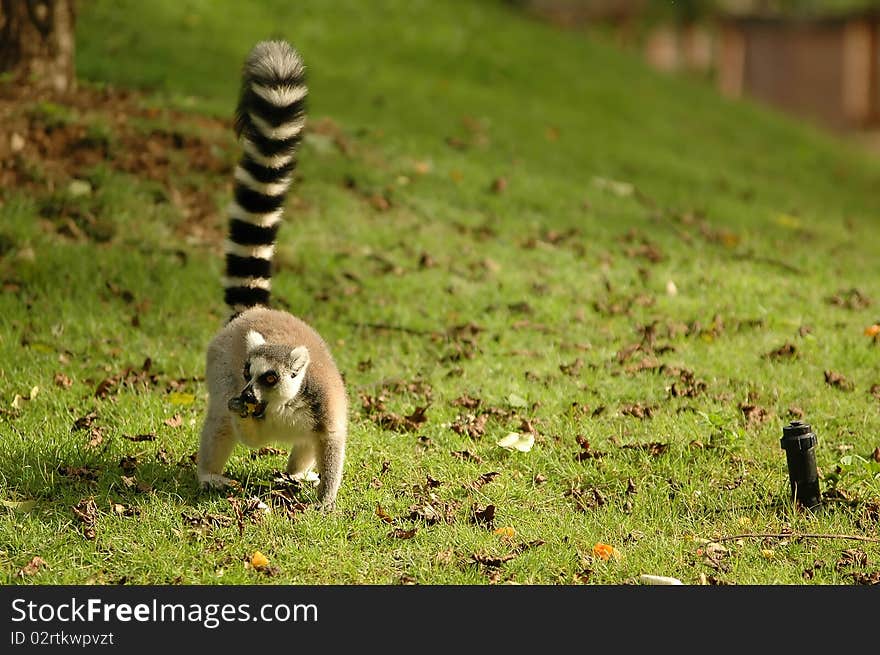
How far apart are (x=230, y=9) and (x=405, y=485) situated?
10.7 m

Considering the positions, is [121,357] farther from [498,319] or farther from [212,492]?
[498,319]

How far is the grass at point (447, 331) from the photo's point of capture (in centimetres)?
504

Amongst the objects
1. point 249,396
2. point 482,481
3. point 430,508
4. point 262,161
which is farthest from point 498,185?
point 249,396

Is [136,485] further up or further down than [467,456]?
further up

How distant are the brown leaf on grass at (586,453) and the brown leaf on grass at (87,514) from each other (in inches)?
96.2

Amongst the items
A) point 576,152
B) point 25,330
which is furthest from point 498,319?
point 576,152

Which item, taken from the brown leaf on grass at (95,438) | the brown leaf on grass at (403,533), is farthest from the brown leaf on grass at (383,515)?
the brown leaf on grass at (95,438)

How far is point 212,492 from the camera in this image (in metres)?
5.37

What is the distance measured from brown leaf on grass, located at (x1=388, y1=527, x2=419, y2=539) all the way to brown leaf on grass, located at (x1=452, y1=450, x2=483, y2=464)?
89cm

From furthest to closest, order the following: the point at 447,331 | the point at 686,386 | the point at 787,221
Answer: the point at 787,221
the point at 447,331
the point at 686,386

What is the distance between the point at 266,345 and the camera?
5.05m

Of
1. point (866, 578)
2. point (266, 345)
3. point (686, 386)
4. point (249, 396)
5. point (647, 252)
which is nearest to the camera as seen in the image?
point (866, 578)

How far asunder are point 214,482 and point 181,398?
A: 1.19 m

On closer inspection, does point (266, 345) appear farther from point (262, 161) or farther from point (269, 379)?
point (262, 161)
